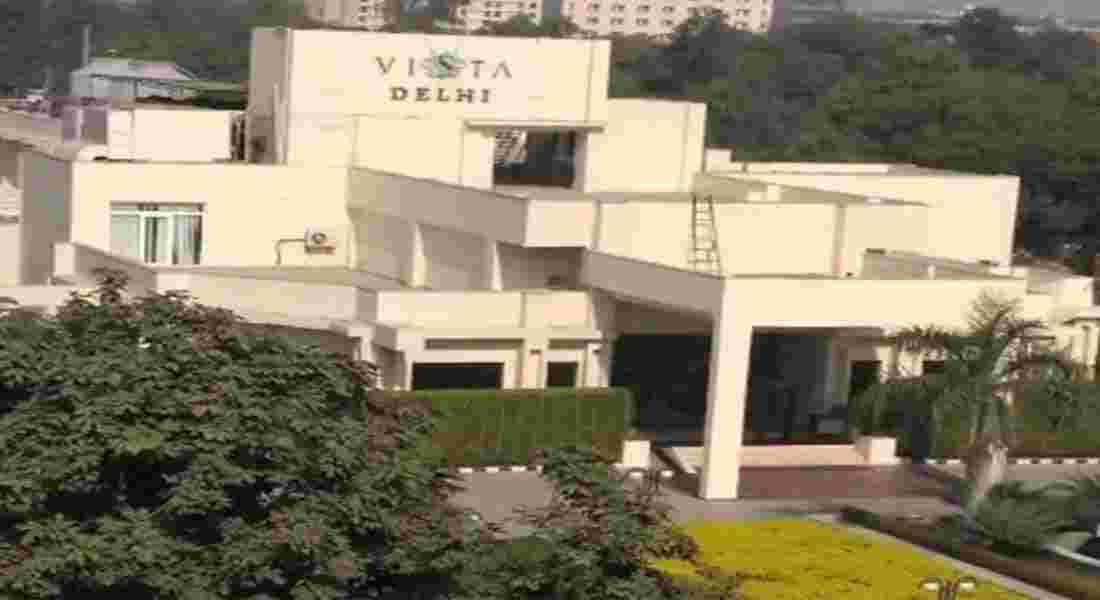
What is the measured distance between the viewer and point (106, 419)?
684 inches

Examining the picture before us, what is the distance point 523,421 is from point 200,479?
56.2ft

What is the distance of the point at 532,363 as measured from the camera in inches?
1422

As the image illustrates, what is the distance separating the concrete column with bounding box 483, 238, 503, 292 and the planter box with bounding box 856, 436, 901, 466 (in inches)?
249

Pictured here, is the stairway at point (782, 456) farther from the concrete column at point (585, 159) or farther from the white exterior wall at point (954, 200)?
the white exterior wall at point (954, 200)

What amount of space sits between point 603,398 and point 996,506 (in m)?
6.52

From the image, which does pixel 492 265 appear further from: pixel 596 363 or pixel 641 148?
pixel 641 148

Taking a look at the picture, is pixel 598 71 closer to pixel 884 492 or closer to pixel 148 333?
pixel 884 492

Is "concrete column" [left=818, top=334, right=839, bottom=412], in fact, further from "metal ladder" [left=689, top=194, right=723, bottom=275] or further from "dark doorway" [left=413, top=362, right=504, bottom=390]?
"dark doorway" [left=413, top=362, right=504, bottom=390]

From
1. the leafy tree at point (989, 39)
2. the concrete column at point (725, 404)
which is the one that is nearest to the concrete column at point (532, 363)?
the concrete column at point (725, 404)

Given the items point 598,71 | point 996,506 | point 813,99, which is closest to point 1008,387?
point 996,506

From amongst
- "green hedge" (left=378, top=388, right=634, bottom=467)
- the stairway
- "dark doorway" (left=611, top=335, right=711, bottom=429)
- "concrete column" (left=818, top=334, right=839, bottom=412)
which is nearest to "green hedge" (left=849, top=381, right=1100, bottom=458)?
the stairway

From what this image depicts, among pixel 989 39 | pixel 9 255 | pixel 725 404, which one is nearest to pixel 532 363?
pixel 725 404

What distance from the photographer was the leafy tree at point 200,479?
17344mm

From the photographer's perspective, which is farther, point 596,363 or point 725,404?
point 596,363
